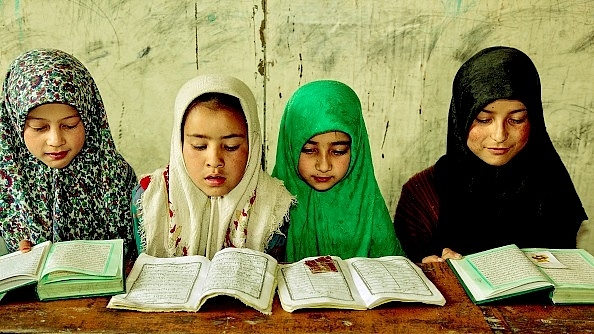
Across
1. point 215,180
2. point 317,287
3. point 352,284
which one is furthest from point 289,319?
point 215,180

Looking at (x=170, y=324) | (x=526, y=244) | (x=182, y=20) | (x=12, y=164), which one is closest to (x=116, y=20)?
(x=182, y=20)

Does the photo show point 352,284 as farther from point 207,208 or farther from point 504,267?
point 207,208

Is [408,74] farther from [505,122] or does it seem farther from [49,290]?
[49,290]

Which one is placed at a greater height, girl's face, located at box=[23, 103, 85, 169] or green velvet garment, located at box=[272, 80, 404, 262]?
girl's face, located at box=[23, 103, 85, 169]

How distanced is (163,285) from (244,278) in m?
0.26

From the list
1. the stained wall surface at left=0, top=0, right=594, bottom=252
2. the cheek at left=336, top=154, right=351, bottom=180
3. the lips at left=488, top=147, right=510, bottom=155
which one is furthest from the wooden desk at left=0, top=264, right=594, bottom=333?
Result: the stained wall surface at left=0, top=0, right=594, bottom=252

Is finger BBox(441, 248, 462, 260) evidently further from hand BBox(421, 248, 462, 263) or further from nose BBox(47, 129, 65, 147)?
nose BBox(47, 129, 65, 147)

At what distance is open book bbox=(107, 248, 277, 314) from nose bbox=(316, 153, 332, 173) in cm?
45

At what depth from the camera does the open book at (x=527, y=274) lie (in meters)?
1.89

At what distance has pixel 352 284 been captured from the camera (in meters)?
1.97

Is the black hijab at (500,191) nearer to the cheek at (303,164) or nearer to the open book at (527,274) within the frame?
the open book at (527,274)

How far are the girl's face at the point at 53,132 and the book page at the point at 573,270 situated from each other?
1780 mm

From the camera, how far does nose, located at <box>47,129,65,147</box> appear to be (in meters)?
2.29

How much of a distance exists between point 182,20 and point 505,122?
1.75 metres
